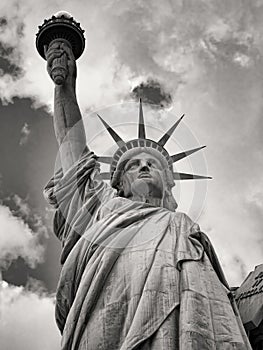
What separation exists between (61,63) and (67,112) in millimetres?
956

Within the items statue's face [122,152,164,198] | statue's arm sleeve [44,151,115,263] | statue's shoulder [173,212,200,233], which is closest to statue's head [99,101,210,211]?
statue's face [122,152,164,198]

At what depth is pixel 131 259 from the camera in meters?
9.87

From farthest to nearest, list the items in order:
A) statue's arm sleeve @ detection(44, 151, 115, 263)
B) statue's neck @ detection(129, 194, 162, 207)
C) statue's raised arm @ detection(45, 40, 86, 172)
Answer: statue's raised arm @ detection(45, 40, 86, 172)
statue's neck @ detection(129, 194, 162, 207)
statue's arm sleeve @ detection(44, 151, 115, 263)

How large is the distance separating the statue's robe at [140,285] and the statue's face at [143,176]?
572mm

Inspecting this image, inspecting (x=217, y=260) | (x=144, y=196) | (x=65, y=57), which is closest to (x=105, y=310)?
(x=217, y=260)

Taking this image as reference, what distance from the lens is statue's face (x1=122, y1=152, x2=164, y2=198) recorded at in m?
12.0

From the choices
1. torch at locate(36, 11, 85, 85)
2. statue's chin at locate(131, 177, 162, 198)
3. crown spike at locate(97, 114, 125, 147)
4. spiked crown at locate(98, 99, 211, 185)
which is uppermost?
torch at locate(36, 11, 85, 85)

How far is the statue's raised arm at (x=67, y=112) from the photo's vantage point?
12688 millimetres

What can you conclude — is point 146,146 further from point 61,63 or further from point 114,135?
point 61,63

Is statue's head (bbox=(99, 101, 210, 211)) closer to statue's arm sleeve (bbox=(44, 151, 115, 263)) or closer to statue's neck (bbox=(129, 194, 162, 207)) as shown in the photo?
statue's neck (bbox=(129, 194, 162, 207))

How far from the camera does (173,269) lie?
9609 mm

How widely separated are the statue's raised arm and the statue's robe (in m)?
1.50

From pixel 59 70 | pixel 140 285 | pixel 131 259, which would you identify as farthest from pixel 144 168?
pixel 140 285

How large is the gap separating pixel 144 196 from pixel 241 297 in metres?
2.34
